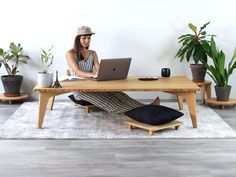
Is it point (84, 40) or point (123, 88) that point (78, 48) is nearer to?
point (84, 40)

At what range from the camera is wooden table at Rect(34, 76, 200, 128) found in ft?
14.3

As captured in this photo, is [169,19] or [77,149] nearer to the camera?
[77,149]

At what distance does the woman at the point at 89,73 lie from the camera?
5043 mm

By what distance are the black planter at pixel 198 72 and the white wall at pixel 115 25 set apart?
433 millimetres

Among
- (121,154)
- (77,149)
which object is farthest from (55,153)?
(121,154)

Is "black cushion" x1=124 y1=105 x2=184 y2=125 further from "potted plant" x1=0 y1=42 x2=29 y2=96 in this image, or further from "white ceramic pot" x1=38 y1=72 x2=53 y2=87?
"potted plant" x1=0 y1=42 x2=29 y2=96

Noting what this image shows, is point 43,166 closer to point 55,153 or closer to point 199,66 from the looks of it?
point 55,153

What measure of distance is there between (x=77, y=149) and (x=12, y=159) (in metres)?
0.60

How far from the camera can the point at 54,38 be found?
6.19 metres

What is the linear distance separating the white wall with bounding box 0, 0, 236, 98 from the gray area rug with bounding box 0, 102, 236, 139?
1.16 metres

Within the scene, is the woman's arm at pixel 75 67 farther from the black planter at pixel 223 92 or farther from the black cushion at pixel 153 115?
the black planter at pixel 223 92

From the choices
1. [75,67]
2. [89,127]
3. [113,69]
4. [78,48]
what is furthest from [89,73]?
[89,127]

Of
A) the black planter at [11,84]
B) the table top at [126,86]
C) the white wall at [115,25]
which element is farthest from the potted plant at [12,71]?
the table top at [126,86]

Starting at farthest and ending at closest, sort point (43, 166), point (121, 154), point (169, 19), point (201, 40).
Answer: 1. point (169, 19)
2. point (201, 40)
3. point (121, 154)
4. point (43, 166)
